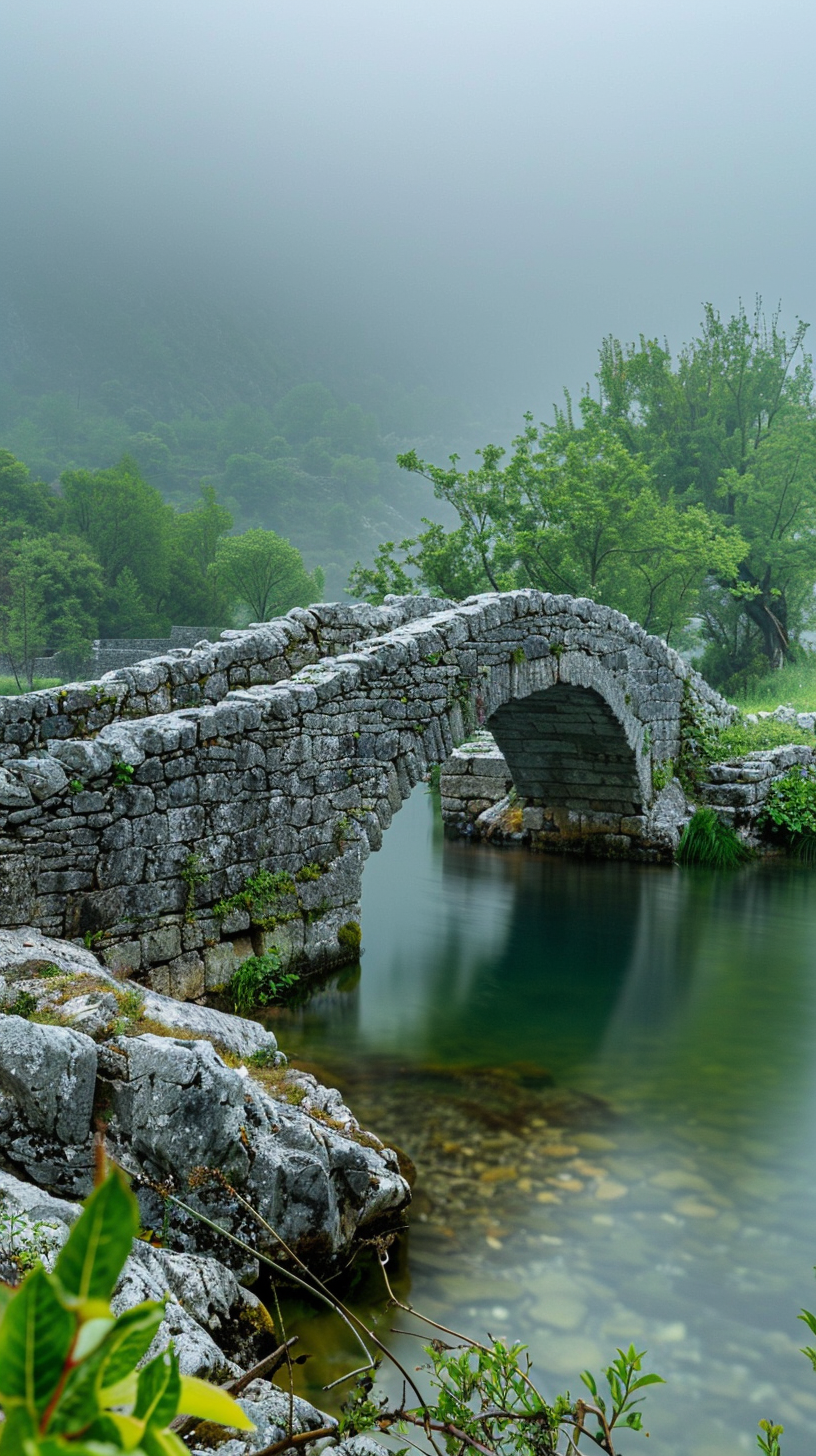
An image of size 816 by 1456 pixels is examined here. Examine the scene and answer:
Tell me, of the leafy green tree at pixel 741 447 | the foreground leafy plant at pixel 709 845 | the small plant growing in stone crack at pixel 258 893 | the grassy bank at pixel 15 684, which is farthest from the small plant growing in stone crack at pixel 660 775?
the grassy bank at pixel 15 684

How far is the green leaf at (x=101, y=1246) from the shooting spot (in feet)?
2.01

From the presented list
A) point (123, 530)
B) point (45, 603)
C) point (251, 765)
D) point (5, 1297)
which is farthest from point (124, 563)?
point (5, 1297)

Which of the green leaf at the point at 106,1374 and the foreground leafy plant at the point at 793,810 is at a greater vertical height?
the green leaf at the point at 106,1374

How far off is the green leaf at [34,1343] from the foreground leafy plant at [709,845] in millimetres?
12201

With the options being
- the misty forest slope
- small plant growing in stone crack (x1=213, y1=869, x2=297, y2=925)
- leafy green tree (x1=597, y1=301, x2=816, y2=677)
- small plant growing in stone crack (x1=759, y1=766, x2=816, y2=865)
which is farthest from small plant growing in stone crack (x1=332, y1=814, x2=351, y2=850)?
the misty forest slope

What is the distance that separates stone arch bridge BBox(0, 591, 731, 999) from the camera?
5.57m

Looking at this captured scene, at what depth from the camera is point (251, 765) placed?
6676 mm

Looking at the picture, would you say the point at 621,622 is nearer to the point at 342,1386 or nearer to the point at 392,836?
the point at 392,836

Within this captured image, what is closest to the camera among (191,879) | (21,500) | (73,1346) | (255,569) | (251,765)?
(73,1346)

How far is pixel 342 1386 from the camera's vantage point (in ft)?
10.4

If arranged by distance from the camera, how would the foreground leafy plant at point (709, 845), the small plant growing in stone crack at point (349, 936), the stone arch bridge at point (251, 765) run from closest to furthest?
the stone arch bridge at point (251, 765)
the small plant growing in stone crack at point (349, 936)
the foreground leafy plant at point (709, 845)

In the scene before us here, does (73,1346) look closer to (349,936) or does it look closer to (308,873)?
(308,873)

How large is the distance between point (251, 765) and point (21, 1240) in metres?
4.35

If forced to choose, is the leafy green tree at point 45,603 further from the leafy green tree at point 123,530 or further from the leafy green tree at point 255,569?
the leafy green tree at point 255,569
